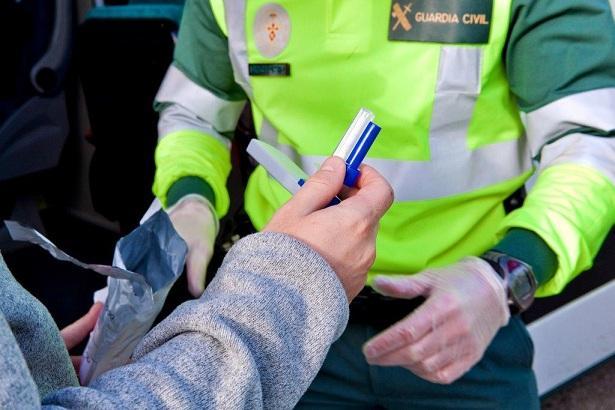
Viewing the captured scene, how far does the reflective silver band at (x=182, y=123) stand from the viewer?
56.1 inches

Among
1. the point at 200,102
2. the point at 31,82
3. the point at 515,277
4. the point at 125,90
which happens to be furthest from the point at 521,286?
the point at 31,82

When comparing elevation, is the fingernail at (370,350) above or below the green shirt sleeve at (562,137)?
below

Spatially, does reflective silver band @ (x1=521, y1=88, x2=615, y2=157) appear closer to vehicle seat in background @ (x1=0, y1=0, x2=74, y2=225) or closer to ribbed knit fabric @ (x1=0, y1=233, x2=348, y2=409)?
ribbed knit fabric @ (x1=0, y1=233, x2=348, y2=409)

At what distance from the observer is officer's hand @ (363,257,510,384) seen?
2.99 feet

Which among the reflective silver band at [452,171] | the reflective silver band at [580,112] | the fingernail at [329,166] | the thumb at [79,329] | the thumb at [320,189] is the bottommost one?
the thumb at [79,329]

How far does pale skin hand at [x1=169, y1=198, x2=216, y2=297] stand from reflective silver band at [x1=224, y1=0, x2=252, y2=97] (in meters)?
0.22

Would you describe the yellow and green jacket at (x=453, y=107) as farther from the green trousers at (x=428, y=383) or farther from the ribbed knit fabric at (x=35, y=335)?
the ribbed knit fabric at (x=35, y=335)

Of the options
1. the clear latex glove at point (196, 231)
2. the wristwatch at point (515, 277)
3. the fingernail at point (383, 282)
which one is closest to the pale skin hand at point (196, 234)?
the clear latex glove at point (196, 231)

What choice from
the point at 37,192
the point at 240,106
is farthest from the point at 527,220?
the point at 37,192

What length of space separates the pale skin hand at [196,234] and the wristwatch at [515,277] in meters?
0.49

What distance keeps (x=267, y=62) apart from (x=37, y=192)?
2461 mm

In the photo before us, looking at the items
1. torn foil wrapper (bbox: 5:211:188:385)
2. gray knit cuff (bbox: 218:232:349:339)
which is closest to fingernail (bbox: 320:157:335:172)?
gray knit cuff (bbox: 218:232:349:339)

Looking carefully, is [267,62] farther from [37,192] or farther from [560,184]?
[37,192]

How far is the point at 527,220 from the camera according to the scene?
102 centimetres
